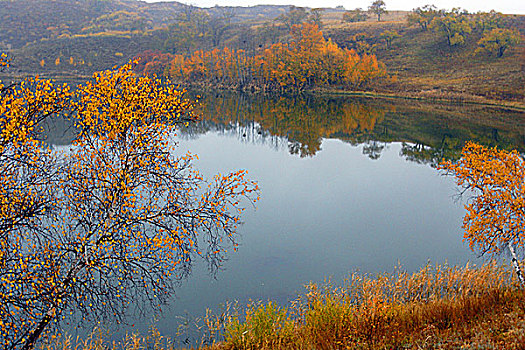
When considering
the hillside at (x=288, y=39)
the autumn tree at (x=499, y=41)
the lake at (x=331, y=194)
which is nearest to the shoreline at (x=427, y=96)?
the hillside at (x=288, y=39)

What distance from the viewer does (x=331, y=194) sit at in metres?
24.8

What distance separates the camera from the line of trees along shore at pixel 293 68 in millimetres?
79938

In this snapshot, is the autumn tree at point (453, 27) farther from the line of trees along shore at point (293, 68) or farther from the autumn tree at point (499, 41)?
the line of trees along shore at point (293, 68)

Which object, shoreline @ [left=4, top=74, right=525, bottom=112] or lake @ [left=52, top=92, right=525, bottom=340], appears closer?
lake @ [left=52, top=92, right=525, bottom=340]

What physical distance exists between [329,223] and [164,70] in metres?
88.6

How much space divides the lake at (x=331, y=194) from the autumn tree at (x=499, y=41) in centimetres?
3431

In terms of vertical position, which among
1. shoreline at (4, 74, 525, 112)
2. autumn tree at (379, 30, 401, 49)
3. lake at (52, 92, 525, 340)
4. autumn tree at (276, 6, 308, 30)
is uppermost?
autumn tree at (276, 6, 308, 30)

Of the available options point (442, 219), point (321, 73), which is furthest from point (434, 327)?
point (321, 73)

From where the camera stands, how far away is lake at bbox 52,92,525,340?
15.3 meters

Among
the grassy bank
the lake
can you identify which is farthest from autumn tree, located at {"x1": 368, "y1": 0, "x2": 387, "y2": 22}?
the grassy bank

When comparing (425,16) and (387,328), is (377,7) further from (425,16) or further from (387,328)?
(387,328)

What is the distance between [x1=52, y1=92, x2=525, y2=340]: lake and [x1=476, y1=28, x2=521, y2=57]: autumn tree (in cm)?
3431

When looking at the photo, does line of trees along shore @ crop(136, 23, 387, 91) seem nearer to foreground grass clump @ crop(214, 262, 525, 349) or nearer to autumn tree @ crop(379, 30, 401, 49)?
autumn tree @ crop(379, 30, 401, 49)

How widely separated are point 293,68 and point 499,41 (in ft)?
128
